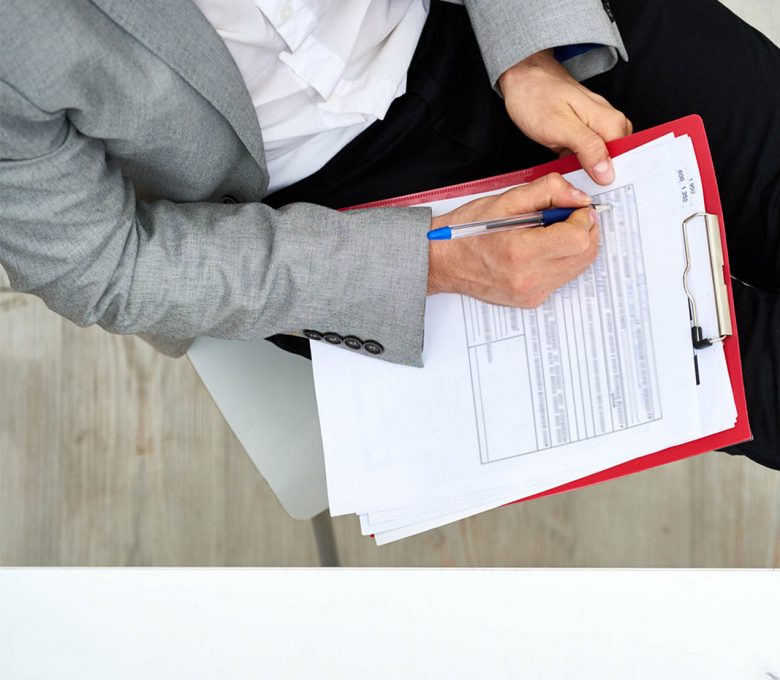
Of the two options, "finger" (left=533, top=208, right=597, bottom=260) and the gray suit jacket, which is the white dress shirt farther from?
"finger" (left=533, top=208, right=597, bottom=260)

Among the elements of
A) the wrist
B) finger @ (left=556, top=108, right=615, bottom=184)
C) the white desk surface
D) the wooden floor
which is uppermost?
the wrist

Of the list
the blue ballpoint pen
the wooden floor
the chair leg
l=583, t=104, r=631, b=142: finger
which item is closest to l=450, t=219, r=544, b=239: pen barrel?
the blue ballpoint pen

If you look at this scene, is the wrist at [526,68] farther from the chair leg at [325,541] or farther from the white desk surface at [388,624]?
the chair leg at [325,541]

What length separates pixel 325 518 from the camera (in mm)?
1134

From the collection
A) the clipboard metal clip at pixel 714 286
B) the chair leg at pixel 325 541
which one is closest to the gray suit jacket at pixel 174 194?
the clipboard metal clip at pixel 714 286

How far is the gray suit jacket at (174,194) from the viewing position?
0.58m

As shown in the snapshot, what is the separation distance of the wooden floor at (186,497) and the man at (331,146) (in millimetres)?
596

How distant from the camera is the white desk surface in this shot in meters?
0.55

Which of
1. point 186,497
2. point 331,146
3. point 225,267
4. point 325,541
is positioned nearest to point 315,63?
point 331,146

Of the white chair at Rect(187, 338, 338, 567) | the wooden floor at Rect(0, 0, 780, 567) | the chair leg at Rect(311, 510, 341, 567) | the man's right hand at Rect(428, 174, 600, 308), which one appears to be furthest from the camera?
the wooden floor at Rect(0, 0, 780, 567)

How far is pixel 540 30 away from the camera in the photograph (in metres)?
0.72

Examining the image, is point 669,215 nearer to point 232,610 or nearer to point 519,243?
point 519,243

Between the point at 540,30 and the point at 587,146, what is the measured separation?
0.42 feet

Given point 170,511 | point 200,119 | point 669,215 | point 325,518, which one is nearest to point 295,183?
point 200,119
